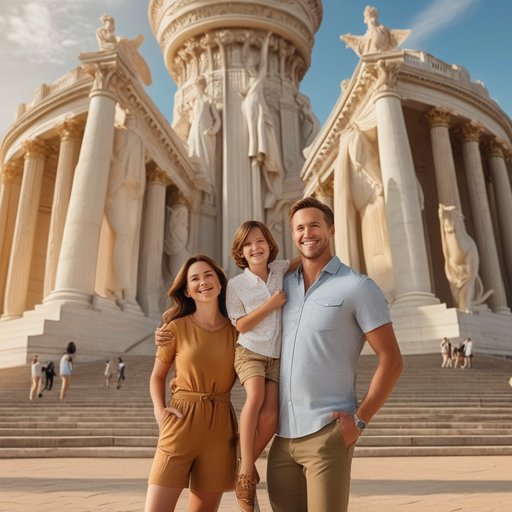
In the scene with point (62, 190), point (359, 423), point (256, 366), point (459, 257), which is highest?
point (62, 190)

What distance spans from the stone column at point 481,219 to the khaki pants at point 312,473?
24.8 meters

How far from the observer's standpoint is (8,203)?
3120 centimetres

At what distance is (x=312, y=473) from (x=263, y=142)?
33240mm

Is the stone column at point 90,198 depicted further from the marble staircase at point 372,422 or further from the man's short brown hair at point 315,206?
the man's short brown hair at point 315,206

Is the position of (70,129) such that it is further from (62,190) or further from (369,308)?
(369,308)

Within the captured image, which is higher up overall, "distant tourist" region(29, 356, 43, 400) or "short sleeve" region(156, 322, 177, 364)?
"distant tourist" region(29, 356, 43, 400)

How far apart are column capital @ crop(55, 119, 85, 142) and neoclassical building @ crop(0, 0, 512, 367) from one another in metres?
0.07

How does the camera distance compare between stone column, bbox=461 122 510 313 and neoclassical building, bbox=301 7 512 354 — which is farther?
stone column, bbox=461 122 510 313

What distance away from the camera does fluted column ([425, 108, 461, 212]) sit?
25.4 m

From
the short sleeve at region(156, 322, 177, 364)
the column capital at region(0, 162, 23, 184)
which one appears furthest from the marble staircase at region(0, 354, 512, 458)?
the column capital at region(0, 162, 23, 184)

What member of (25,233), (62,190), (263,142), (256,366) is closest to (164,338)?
(256,366)

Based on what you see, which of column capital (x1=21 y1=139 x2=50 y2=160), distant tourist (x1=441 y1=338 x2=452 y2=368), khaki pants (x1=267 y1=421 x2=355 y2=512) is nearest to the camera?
khaki pants (x1=267 y1=421 x2=355 y2=512)

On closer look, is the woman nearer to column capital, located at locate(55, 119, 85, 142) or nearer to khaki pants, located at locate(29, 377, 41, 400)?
khaki pants, located at locate(29, 377, 41, 400)

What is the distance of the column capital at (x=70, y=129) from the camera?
2623 cm
